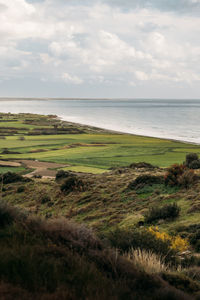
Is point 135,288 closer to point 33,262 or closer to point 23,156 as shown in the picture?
point 33,262

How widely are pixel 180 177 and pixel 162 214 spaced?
5215 millimetres

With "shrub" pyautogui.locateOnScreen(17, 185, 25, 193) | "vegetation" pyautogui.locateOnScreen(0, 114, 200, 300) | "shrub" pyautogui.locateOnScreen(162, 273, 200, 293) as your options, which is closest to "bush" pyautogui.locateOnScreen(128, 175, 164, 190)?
"vegetation" pyautogui.locateOnScreen(0, 114, 200, 300)

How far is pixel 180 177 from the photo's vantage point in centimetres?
1612

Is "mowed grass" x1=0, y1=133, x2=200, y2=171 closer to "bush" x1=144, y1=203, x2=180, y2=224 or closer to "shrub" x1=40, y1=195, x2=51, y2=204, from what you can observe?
"shrub" x1=40, y1=195, x2=51, y2=204

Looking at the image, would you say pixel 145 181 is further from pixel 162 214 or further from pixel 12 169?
pixel 12 169

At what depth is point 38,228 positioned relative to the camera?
6078 millimetres

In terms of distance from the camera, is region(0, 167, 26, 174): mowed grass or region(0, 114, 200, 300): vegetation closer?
region(0, 114, 200, 300): vegetation

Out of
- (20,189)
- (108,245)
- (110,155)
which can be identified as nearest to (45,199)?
(20,189)

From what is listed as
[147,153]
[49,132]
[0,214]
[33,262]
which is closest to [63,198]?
[0,214]

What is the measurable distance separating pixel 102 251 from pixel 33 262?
5.24 feet

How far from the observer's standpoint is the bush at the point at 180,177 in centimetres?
1600

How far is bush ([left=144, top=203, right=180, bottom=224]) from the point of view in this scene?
448 inches

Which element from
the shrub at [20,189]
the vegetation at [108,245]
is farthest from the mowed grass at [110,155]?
the vegetation at [108,245]

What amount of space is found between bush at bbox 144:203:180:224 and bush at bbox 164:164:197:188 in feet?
14.9
